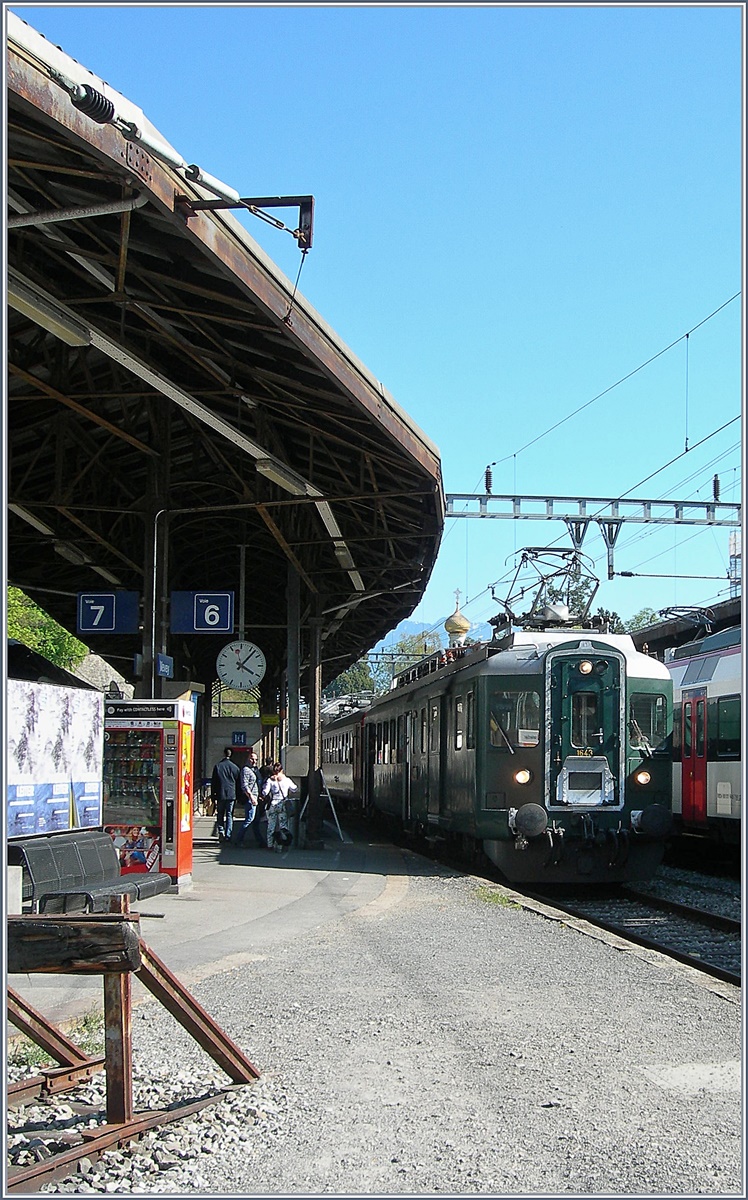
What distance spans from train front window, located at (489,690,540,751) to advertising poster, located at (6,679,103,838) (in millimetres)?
4835

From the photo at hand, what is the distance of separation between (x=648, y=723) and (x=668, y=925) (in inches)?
124

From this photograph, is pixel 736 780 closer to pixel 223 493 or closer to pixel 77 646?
pixel 223 493

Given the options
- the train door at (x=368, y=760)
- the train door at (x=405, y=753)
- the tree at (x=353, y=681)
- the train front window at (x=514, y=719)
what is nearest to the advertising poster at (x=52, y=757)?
the train front window at (x=514, y=719)

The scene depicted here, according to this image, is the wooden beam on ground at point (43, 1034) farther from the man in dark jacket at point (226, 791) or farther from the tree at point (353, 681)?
the tree at point (353, 681)

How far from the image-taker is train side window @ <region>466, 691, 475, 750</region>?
1442cm

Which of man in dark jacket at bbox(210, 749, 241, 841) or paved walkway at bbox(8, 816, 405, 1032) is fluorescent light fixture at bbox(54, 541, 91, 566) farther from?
paved walkway at bbox(8, 816, 405, 1032)

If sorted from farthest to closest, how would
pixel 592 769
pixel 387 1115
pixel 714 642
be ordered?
pixel 714 642 → pixel 592 769 → pixel 387 1115

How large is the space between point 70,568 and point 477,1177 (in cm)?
2029

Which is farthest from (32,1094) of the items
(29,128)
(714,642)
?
(714,642)

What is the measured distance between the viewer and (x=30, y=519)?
677 inches

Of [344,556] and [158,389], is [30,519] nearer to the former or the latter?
[344,556]

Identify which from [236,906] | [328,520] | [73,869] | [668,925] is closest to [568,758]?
[668,925]

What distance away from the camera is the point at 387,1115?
4.98 metres

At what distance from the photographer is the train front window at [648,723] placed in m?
14.0
